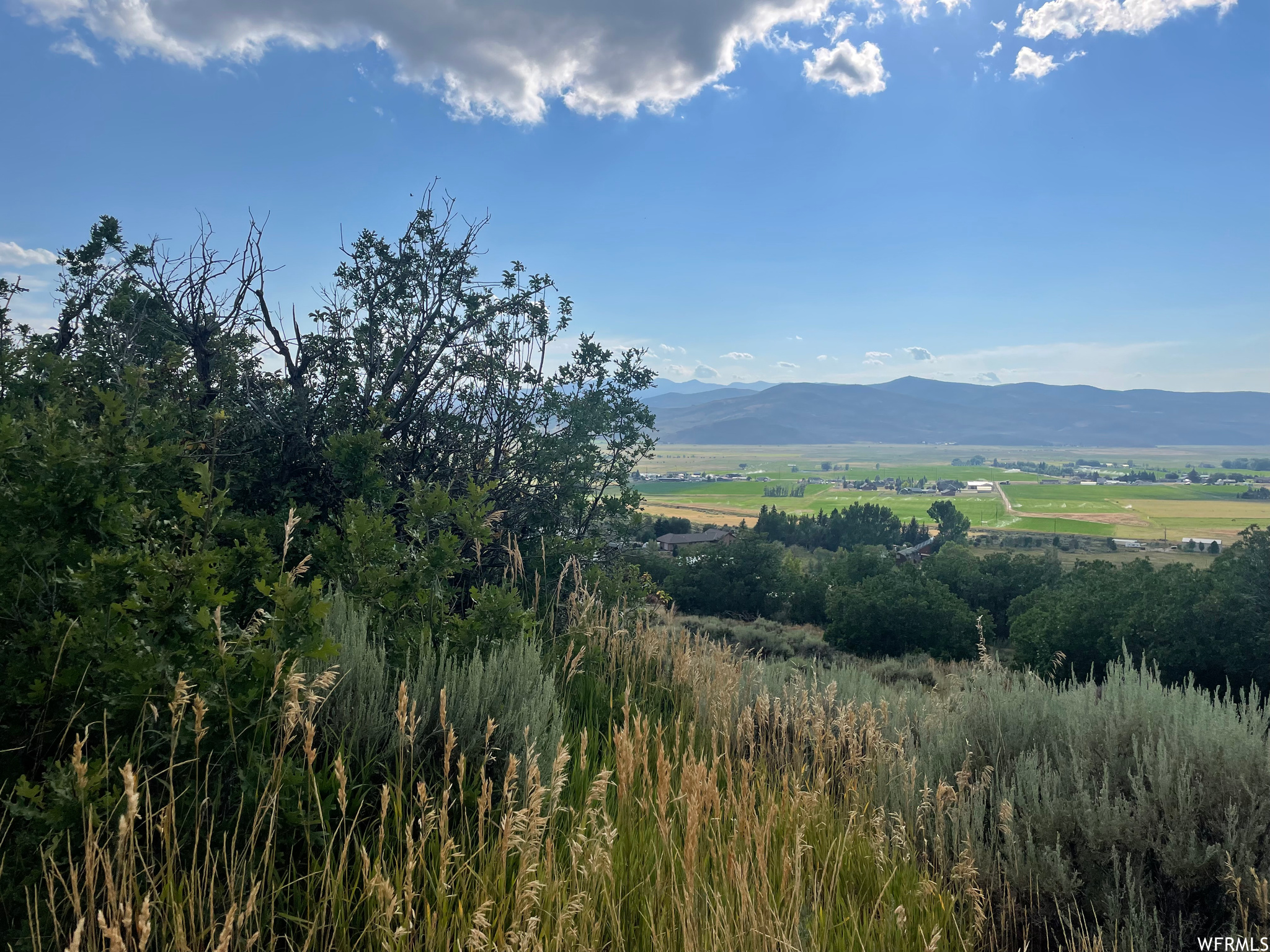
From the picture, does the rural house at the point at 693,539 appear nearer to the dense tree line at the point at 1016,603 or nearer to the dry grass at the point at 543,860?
the dense tree line at the point at 1016,603

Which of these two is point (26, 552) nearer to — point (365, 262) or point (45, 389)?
point (45, 389)

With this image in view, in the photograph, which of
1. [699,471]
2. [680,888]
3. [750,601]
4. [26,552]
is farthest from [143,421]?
[699,471]

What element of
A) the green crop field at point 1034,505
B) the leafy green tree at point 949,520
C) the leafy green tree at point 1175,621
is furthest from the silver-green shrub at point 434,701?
the leafy green tree at point 949,520

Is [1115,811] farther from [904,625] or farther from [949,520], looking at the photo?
[949,520]

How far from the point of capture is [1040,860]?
2959mm

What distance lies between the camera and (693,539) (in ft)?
148

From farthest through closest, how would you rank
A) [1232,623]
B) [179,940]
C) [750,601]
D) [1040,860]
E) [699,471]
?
[699,471] < [750,601] < [1232,623] < [1040,860] < [179,940]

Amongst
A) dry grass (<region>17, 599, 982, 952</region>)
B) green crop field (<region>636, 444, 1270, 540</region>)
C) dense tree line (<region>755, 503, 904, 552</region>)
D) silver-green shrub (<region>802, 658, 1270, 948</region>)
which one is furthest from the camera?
green crop field (<region>636, 444, 1270, 540</region>)

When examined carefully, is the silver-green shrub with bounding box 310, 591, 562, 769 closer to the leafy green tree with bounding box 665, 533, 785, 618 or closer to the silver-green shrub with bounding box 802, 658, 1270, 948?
the silver-green shrub with bounding box 802, 658, 1270, 948

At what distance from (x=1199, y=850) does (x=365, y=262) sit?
25.1 feet

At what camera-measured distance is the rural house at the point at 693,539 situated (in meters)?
37.2

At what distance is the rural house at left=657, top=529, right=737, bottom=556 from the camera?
37.2 meters

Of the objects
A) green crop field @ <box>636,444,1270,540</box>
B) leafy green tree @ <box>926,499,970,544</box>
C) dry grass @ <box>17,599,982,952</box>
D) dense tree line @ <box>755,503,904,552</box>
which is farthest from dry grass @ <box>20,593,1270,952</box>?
leafy green tree @ <box>926,499,970,544</box>

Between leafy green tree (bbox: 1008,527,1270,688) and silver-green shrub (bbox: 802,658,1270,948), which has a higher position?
silver-green shrub (bbox: 802,658,1270,948)
